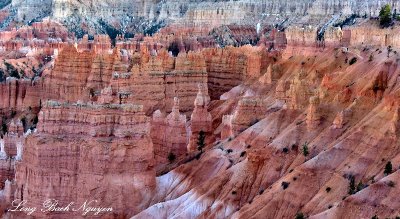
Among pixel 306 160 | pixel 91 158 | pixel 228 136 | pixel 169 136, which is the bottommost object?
pixel 169 136

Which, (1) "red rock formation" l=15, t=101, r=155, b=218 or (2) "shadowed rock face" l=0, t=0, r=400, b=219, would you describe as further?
(1) "red rock formation" l=15, t=101, r=155, b=218

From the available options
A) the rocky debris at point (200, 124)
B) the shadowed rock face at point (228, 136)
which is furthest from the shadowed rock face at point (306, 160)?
the rocky debris at point (200, 124)

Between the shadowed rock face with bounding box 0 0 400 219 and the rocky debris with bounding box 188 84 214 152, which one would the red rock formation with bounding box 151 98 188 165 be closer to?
the shadowed rock face with bounding box 0 0 400 219

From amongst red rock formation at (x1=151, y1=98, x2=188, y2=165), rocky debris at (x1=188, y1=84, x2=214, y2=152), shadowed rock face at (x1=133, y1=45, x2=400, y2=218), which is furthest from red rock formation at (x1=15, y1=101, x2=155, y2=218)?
rocky debris at (x1=188, y1=84, x2=214, y2=152)

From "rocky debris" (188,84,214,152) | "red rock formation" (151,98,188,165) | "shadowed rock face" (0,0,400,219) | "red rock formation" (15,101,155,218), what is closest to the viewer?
"shadowed rock face" (0,0,400,219)

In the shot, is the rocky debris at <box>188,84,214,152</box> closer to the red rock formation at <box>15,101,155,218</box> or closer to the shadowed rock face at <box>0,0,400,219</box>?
the shadowed rock face at <box>0,0,400,219</box>

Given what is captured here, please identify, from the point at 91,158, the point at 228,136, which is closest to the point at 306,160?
the point at 228,136

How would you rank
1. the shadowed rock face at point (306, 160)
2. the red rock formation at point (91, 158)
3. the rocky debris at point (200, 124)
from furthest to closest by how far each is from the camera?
the rocky debris at point (200, 124)
the red rock formation at point (91, 158)
the shadowed rock face at point (306, 160)

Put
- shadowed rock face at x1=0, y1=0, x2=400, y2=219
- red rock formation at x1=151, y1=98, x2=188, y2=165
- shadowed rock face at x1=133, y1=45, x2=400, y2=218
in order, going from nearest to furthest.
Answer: shadowed rock face at x1=133, y1=45, x2=400, y2=218
shadowed rock face at x1=0, y1=0, x2=400, y2=219
red rock formation at x1=151, y1=98, x2=188, y2=165

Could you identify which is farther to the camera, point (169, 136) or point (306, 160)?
point (169, 136)

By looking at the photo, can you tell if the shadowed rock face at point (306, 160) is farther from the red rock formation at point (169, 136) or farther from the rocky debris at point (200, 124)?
the red rock formation at point (169, 136)

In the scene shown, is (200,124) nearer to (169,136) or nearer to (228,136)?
(169,136)

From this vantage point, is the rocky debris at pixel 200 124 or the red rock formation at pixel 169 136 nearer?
the rocky debris at pixel 200 124
